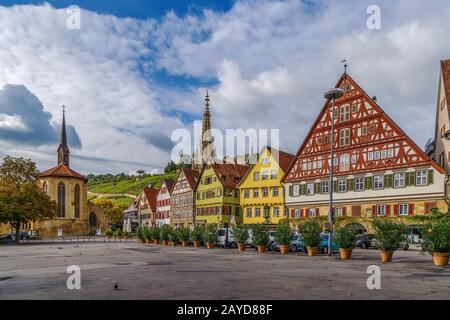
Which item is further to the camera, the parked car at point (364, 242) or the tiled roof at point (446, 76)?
the tiled roof at point (446, 76)

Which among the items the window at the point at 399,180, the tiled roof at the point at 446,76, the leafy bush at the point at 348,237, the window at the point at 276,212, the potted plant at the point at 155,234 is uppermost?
the tiled roof at the point at 446,76

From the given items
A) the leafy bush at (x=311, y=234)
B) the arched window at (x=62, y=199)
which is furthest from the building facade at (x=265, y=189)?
Result: the arched window at (x=62, y=199)

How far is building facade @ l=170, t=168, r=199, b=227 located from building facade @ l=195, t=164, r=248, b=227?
6.45 ft

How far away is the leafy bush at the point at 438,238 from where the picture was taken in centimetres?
2003

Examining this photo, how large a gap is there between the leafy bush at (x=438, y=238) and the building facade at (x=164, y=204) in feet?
205

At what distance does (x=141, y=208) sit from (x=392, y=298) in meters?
87.8

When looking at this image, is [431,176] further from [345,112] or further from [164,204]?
[164,204]

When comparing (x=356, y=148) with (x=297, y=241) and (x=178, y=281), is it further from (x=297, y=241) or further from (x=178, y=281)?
(x=178, y=281)

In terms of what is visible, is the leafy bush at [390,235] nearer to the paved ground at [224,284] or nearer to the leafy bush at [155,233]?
the paved ground at [224,284]

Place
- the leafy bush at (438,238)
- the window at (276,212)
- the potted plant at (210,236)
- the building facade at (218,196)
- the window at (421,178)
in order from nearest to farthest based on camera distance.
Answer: the leafy bush at (438,238), the potted plant at (210,236), the window at (421,178), the window at (276,212), the building facade at (218,196)

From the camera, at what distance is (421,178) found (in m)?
39.8

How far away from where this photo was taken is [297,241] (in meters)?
32.1
